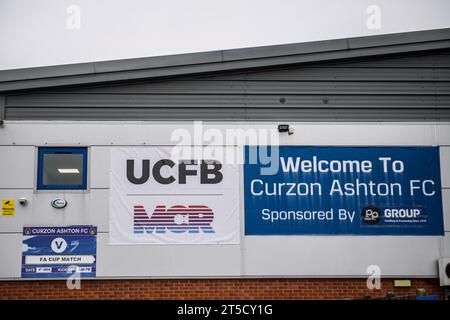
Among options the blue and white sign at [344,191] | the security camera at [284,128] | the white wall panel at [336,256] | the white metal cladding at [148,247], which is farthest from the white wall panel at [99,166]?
the security camera at [284,128]

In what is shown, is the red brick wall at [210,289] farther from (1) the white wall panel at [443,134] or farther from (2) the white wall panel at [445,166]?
(1) the white wall panel at [443,134]

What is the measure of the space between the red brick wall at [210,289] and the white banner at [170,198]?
86 centimetres

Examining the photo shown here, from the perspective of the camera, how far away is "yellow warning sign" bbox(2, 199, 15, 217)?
12234mm

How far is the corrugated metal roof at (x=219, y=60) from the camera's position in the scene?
12.6 meters

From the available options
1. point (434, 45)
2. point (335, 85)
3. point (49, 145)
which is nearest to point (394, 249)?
point (335, 85)

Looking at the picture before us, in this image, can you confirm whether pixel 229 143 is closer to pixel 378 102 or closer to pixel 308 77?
pixel 308 77

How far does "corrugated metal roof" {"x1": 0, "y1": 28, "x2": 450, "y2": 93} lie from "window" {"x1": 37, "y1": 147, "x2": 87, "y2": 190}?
140 cm

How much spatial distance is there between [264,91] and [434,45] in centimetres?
379

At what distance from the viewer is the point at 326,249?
484 inches

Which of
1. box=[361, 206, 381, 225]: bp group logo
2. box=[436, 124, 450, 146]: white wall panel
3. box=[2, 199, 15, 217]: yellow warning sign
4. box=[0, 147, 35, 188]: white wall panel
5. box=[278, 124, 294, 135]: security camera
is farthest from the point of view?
box=[436, 124, 450, 146]: white wall panel

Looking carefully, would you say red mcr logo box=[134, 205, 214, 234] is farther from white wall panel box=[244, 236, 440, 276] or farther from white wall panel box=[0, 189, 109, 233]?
white wall panel box=[244, 236, 440, 276]

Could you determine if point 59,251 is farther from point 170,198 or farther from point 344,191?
point 344,191

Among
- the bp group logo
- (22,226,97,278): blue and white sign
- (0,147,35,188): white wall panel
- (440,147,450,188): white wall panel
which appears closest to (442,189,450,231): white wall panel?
(440,147,450,188): white wall panel

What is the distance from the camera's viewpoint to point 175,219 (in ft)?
40.6
